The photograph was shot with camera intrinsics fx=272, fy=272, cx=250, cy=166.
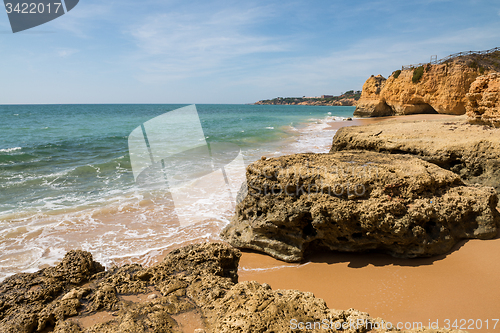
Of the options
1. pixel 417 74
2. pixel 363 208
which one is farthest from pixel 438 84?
pixel 363 208

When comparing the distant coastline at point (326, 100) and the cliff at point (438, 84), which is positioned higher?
the distant coastline at point (326, 100)

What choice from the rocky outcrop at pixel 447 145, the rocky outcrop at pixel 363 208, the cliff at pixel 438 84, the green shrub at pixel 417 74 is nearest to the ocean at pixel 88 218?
the rocky outcrop at pixel 363 208

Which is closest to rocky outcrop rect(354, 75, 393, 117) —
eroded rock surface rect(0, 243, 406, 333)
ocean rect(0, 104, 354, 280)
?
ocean rect(0, 104, 354, 280)

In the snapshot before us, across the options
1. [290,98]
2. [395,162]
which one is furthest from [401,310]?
[290,98]

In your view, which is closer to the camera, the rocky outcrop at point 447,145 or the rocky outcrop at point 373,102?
the rocky outcrop at point 447,145

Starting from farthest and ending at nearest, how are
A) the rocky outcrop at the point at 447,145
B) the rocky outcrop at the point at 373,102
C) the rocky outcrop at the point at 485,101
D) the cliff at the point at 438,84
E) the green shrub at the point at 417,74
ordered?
the rocky outcrop at the point at 373,102, the green shrub at the point at 417,74, the cliff at the point at 438,84, the rocky outcrop at the point at 485,101, the rocky outcrop at the point at 447,145

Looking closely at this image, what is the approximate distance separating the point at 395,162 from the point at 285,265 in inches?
104

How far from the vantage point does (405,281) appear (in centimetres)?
372

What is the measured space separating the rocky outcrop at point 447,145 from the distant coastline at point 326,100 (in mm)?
98338

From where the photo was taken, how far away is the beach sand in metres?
3.13

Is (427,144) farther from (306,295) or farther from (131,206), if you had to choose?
(131,206)

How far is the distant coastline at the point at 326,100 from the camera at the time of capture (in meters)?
111

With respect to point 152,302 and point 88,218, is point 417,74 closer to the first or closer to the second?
point 88,218

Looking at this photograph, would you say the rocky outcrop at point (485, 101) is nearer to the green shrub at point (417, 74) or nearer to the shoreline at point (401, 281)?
the shoreline at point (401, 281)
